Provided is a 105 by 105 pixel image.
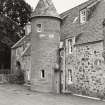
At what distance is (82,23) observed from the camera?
831 inches

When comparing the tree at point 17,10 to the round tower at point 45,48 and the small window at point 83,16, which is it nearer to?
the round tower at point 45,48

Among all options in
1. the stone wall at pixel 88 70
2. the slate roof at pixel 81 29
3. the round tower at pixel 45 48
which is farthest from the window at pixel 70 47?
the round tower at pixel 45 48

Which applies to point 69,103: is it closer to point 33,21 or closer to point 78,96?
point 78,96

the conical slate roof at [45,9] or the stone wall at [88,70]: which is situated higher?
the conical slate roof at [45,9]

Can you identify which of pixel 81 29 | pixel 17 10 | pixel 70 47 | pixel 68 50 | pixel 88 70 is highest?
pixel 17 10

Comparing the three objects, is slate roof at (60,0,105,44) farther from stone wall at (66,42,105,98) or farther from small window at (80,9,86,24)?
stone wall at (66,42,105,98)

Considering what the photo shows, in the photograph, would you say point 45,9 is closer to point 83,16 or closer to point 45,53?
point 83,16

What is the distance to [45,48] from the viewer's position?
872 inches

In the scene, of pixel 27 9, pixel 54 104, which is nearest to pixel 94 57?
pixel 54 104

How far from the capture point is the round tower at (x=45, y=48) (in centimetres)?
2169

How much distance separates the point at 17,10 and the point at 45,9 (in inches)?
834

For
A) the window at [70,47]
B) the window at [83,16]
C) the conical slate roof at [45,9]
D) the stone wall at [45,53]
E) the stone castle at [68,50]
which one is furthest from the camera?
the conical slate roof at [45,9]

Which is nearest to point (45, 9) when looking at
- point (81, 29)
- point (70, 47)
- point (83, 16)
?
point (83, 16)

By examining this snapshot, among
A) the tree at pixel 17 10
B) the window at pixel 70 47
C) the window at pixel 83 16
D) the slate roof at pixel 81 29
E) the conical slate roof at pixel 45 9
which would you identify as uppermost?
the tree at pixel 17 10
